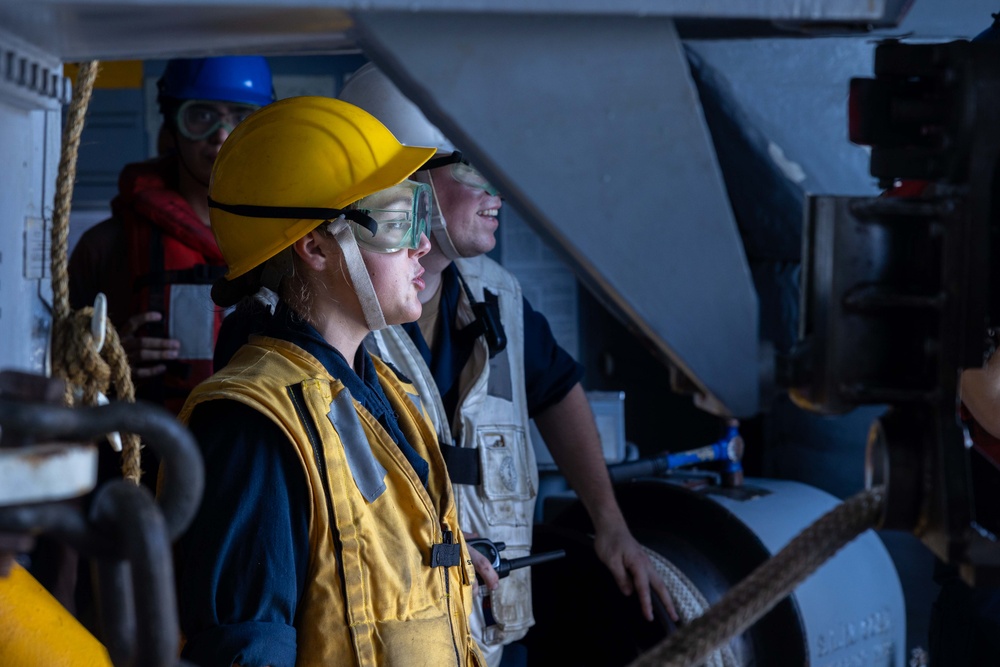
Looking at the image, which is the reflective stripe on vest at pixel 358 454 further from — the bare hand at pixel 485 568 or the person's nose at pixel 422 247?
the bare hand at pixel 485 568

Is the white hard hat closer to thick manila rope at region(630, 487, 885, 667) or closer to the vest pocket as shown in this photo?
the vest pocket

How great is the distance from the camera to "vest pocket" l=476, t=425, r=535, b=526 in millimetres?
2344

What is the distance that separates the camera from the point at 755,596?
0.90 metres

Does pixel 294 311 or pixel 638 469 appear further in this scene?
pixel 638 469

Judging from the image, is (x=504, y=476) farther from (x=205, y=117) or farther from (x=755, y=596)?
(x=755, y=596)

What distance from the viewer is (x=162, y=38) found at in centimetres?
102

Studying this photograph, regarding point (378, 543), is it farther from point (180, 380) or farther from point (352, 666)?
point (180, 380)

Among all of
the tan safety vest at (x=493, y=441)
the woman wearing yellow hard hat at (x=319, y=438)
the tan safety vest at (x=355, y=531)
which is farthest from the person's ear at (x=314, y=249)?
the tan safety vest at (x=493, y=441)

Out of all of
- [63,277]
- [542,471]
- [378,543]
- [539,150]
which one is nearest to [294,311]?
[378,543]

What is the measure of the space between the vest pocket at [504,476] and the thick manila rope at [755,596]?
144 cm

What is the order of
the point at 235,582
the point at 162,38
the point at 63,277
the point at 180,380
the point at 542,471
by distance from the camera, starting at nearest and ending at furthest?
the point at 162,38
the point at 63,277
the point at 235,582
the point at 180,380
the point at 542,471

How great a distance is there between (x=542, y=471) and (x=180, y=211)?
144 centimetres

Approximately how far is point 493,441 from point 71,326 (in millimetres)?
1321

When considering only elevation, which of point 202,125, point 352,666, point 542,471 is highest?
point 202,125
